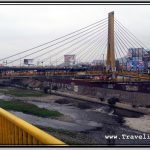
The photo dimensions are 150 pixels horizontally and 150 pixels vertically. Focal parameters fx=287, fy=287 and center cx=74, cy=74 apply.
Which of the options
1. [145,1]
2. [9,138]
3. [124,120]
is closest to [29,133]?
[9,138]

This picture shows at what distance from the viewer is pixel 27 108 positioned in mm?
4695

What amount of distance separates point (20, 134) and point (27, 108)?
2.13m

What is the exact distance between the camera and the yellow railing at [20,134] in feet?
6.77

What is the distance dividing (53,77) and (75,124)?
0.85 metres

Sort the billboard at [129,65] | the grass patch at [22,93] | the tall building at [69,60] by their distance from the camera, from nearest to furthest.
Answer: the grass patch at [22,93], the tall building at [69,60], the billboard at [129,65]

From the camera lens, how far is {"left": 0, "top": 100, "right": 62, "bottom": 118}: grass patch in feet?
13.7

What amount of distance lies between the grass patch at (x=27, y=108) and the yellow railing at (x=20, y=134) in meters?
1.15

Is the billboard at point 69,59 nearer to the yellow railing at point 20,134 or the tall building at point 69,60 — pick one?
the tall building at point 69,60

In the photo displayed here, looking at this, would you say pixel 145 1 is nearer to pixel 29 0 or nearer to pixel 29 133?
pixel 29 0

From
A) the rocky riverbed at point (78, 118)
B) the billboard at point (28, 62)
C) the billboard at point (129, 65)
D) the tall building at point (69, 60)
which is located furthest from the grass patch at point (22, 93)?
the billboard at point (129, 65)

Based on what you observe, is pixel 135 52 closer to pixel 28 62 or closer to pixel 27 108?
pixel 28 62

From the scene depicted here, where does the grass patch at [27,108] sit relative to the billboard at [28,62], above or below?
below

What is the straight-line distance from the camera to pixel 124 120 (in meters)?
4.82

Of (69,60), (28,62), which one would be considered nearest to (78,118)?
(69,60)
